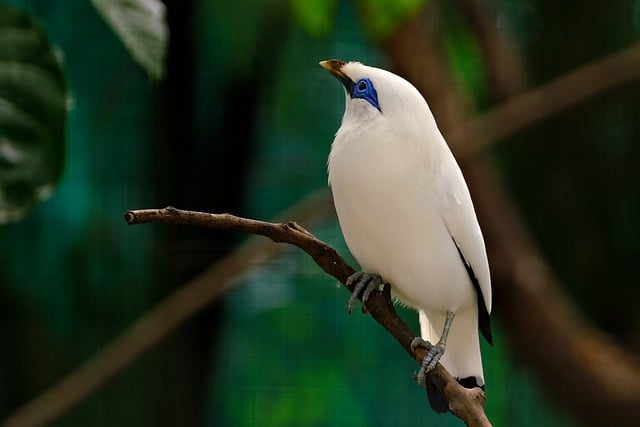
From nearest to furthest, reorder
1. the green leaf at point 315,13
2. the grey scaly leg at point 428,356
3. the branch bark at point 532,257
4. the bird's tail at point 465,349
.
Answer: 1. the grey scaly leg at point 428,356
2. the bird's tail at point 465,349
3. the green leaf at point 315,13
4. the branch bark at point 532,257

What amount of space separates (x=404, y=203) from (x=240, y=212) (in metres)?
0.84

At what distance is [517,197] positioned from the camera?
1659mm

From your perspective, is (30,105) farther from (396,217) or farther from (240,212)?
(240,212)

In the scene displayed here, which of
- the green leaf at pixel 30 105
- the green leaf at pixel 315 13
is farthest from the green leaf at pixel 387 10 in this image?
the green leaf at pixel 30 105

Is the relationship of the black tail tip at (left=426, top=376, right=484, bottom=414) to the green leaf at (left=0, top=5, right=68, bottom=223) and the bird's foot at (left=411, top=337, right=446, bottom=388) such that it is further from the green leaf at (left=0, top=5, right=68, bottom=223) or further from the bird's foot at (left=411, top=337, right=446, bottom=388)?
the green leaf at (left=0, top=5, right=68, bottom=223)

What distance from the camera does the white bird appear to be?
68 centimetres

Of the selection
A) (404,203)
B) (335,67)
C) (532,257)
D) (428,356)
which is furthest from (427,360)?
(532,257)

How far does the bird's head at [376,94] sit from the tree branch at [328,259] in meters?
0.13

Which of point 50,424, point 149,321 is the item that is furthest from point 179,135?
point 50,424

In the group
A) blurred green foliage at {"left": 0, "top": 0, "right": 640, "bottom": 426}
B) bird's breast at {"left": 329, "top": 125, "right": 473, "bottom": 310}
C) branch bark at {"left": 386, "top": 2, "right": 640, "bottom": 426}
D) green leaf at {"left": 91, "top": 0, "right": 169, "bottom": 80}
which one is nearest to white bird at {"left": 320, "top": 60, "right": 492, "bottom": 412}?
bird's breast at {"left": 329, "top": 125, "right": 473, "bottom": 310}

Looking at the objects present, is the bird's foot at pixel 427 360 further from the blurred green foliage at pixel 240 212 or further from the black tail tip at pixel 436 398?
the blurred green foliage at pixel 240 212

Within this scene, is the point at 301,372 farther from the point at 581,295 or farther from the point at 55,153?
the point at 55,153

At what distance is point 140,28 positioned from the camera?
21.5 inches

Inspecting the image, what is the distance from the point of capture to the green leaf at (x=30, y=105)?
53 cm
